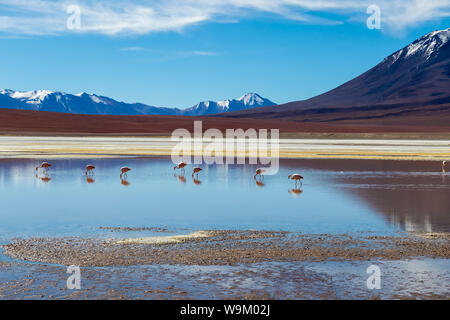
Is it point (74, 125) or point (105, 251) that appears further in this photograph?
point (74, 125)

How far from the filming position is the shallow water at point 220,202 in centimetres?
1116

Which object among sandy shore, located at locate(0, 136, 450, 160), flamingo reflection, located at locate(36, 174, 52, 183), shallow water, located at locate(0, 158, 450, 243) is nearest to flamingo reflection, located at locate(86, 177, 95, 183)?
shallow water, located at locate(0, 158, 450, 243)

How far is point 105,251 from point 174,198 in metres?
6.35

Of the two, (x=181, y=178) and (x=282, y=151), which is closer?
(x=181, y=178)

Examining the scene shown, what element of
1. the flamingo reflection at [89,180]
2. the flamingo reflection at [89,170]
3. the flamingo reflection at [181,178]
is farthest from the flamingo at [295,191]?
the flamingo reflection at [89,170]

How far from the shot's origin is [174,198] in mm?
15109

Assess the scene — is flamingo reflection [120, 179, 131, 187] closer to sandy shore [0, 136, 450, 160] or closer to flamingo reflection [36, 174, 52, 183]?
flamingo reflection [36, 174, 52, 183]

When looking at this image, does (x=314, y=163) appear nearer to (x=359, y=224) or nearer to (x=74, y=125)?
(x=359, y=224)

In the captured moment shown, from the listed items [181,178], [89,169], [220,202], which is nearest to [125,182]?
[181,178]

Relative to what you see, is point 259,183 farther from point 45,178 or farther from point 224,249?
point 224,249

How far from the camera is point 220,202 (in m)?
14.4

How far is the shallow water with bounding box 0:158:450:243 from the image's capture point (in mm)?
11164

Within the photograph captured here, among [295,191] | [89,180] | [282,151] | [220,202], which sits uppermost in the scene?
[282,151]
